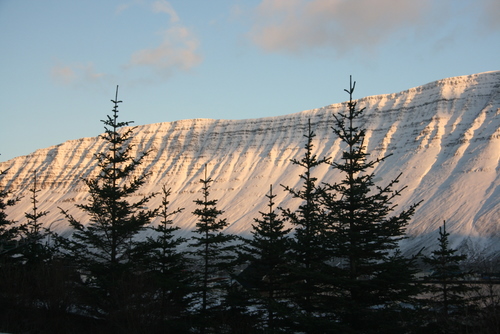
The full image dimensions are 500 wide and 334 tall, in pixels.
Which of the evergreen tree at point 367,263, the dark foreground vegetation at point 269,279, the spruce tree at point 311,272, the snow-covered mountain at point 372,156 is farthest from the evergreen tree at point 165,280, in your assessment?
the snow-covered mountain at point 372,156

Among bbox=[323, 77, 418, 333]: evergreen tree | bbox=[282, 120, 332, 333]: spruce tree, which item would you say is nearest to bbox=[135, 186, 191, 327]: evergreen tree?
bbox=[282, 120, 332, 333]: spruce tree

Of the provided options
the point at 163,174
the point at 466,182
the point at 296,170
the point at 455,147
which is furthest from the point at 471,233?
the point at 163,174

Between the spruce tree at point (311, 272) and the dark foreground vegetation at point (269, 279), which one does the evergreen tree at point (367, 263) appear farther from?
the spruce tree at point (311, 272)

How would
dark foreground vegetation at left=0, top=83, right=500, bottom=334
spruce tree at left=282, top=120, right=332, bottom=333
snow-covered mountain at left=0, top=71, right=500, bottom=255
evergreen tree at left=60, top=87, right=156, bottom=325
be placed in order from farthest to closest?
snow-covered mountain at left=0, top=71, right=500, bottom=255
evergreen tree at left=60, top=87, right=156, bottom=325
dark foreground vegetation at left=0, top=83, right=500, bottom=334
spruce tree at left=282, top=120, right=332, bottom=333

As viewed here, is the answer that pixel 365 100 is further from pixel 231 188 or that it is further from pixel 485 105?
pixel 231 188

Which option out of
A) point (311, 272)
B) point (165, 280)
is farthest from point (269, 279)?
point (311, 272)

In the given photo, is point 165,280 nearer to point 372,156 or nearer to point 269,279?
point 269,279

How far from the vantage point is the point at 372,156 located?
142250 mm

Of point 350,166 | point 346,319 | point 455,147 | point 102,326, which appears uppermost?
point 455,147

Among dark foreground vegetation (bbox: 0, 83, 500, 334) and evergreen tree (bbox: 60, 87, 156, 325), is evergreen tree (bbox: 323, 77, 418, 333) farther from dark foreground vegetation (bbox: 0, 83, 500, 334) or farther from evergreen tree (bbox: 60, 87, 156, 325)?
evergreen tree (bbox: 60, 87, 156, 325)

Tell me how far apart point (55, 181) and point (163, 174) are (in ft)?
150

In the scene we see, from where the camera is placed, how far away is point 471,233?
8725 cm

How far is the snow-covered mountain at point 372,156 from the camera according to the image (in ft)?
330

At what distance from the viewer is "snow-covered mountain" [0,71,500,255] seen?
10056 centimetres
